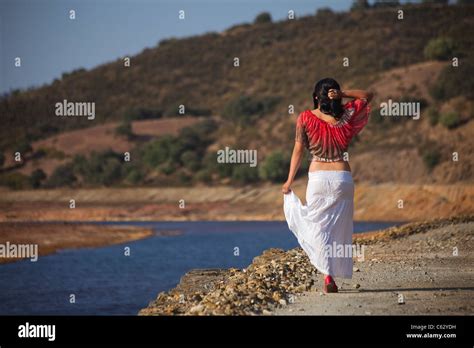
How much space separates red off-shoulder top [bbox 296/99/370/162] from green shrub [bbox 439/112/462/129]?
174 feet

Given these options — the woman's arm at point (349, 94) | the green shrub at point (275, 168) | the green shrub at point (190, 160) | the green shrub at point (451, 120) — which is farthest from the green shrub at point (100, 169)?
the woman's arm at point (349, 94)

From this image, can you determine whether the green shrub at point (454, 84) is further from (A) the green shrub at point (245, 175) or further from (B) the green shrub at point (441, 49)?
(A) the green shrub at point (245, 175)

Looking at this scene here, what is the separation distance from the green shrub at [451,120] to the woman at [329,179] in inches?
2088

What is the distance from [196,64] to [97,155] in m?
31.9

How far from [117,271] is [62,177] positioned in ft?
149

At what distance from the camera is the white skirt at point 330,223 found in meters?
12.1

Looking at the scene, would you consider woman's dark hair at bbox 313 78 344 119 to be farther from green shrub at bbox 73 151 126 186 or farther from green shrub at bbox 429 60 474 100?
green shrub at bbox 73 151 126 186

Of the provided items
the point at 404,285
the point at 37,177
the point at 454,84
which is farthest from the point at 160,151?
the point at 404,285

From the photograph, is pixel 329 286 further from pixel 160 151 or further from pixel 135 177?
pixel 160 151

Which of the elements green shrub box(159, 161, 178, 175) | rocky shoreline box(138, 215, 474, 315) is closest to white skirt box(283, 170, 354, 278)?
rocky shoreline box(138, 215, 474, 315)

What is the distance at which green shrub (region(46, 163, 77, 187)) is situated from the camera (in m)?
72.3

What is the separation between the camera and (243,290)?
13.0 metres

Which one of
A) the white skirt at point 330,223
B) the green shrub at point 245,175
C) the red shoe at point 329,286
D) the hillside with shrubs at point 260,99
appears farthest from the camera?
the green shrub at point 245,175

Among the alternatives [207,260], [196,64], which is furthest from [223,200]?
[196,64]
